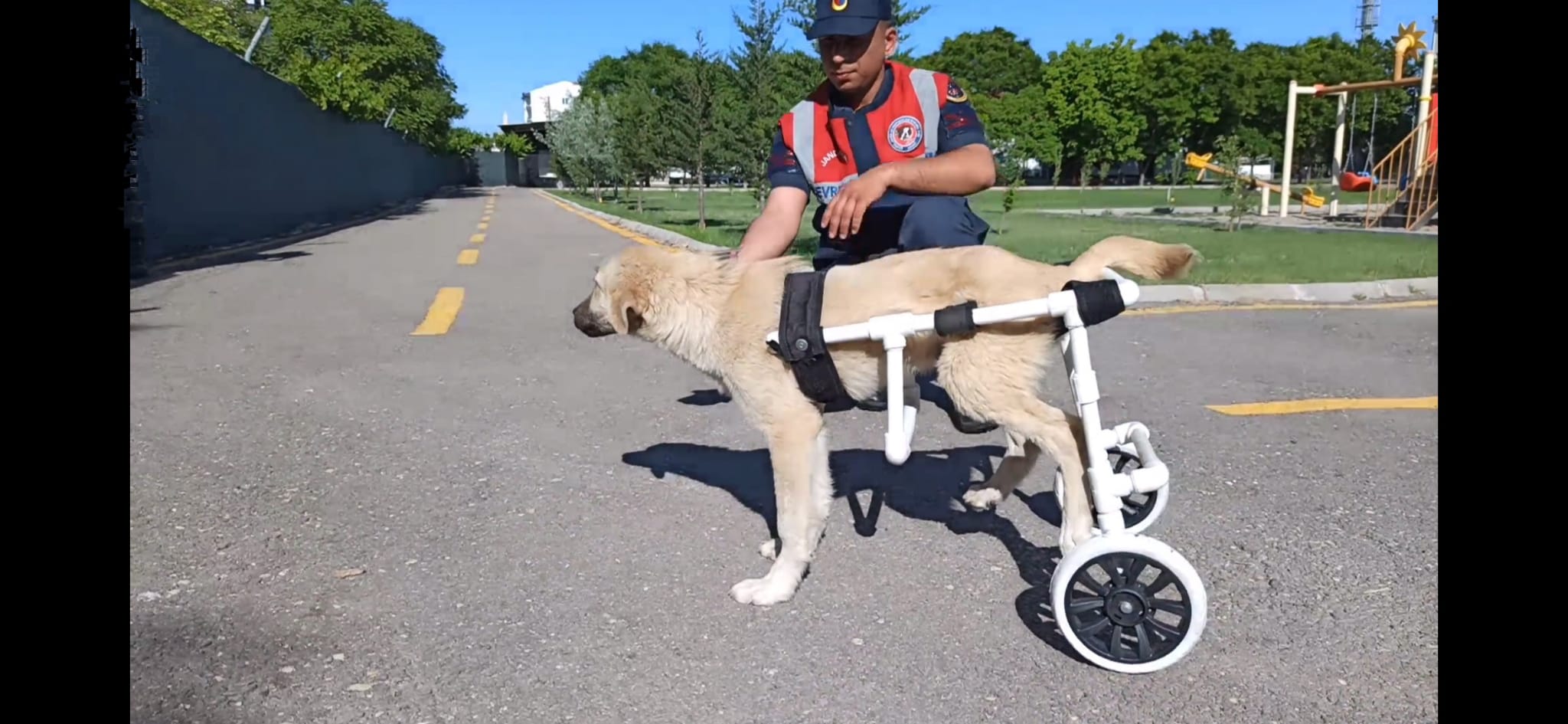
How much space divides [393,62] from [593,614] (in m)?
50.6

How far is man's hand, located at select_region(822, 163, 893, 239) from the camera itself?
3162 mm

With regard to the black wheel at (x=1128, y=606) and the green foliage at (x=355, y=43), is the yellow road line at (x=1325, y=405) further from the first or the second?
the green foliage at (x=355, y=43)

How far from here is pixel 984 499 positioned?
387cm

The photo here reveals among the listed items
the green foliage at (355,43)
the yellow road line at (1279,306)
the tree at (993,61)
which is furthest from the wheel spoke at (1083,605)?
the tree at (993,61)

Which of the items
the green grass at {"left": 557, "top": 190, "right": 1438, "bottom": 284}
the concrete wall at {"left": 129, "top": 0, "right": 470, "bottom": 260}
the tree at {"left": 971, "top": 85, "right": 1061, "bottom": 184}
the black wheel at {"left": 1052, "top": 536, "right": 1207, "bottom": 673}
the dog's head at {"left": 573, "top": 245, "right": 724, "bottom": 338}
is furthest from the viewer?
the tree at {"left": 971, "top": 85, "right": 1061, "bottom": 184}

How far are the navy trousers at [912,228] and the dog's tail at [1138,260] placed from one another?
28.7 inches

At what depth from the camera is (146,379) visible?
6180mm

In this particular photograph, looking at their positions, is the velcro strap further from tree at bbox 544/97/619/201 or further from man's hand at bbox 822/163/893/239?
tree at bbox 544/97/619/201

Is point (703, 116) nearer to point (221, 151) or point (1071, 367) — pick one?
point (221, 151)

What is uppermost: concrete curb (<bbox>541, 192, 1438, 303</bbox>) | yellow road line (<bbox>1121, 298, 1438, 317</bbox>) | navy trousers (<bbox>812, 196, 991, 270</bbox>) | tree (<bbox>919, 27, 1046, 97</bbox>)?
tree (<bbox>919, 27, 1046, 97</bbox>)

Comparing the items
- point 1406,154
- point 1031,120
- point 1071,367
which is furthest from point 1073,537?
point 1031,120

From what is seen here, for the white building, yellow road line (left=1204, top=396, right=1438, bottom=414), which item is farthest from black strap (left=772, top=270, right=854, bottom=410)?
the white building
